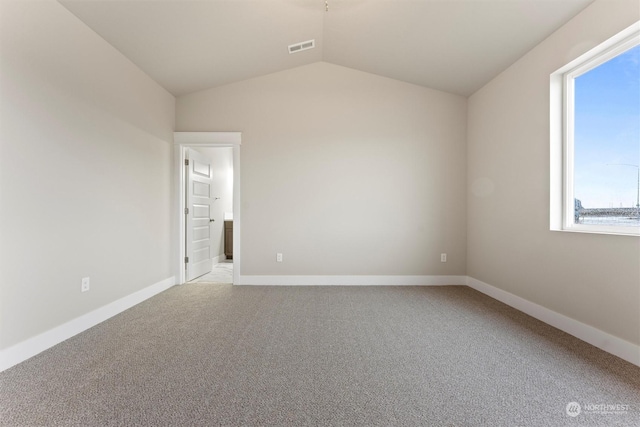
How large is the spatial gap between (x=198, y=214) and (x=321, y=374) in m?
3.28

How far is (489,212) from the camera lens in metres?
3.46

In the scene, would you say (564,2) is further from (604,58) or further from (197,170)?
(197,170)

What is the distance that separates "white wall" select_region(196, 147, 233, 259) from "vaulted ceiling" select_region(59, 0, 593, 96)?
150cm

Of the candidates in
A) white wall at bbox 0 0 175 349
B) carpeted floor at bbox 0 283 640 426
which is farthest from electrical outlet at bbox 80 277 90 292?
carpeted floor at bbox 0 283 640 426

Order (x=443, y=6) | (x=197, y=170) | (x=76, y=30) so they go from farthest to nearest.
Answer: (x=197, y=170)
(x=443, y=6)
(x=76, y=30)

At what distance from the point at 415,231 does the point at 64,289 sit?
3.64 metres

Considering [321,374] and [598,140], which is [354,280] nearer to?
[321,374]

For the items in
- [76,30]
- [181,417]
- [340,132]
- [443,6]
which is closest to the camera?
[181,417]

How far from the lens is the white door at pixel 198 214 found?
406 cm

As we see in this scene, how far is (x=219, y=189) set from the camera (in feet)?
18.0

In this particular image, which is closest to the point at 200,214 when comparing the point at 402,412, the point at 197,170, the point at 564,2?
the point at 197,170

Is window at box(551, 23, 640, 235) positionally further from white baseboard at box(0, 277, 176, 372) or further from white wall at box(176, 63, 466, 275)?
white baseboard at box(0, 277, 176, 372)

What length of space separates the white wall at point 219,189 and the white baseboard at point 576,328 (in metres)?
4.28

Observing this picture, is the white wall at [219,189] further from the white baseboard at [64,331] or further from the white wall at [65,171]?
the white baseboard at [64,331]
